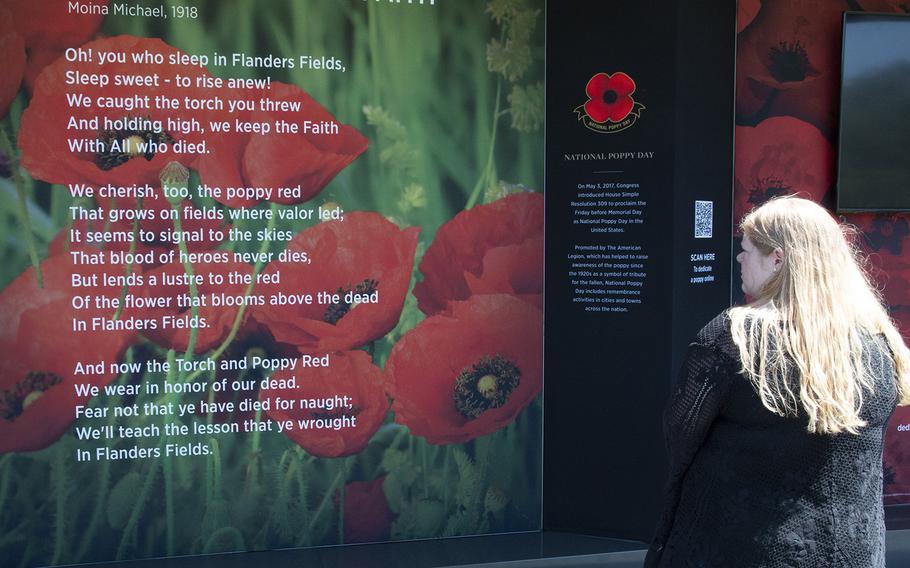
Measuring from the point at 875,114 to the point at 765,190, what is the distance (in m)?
0.64

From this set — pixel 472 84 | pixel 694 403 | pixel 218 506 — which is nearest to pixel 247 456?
pixel 218 506

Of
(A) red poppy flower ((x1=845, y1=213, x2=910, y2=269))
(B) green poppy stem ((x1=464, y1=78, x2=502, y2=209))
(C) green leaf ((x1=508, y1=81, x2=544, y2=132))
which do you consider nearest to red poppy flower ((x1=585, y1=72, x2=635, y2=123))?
(C) green leaf ((x1=508, y1=81, x2=544, y2=132))

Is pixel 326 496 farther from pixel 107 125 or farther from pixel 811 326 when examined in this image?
pixel 811 326

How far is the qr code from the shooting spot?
436 cm

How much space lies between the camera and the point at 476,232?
4555mm

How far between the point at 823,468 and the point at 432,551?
2574 mm

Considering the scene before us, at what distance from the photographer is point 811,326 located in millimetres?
2119

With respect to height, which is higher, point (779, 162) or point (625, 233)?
point (779, 162)

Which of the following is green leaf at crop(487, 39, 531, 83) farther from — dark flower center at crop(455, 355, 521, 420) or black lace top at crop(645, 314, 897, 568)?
black lace top at crop(645, 314, 897, 568)

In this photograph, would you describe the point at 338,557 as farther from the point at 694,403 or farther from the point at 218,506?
the point at 694,403

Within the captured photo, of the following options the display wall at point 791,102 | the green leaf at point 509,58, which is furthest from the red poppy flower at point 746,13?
the green leaf at point 509,58

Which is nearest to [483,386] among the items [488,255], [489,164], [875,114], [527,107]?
[488,255]

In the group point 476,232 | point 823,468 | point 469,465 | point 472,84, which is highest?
point 472,84

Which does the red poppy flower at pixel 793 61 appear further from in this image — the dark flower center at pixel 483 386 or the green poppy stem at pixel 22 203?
the green poppy stem at pixel 22 203
